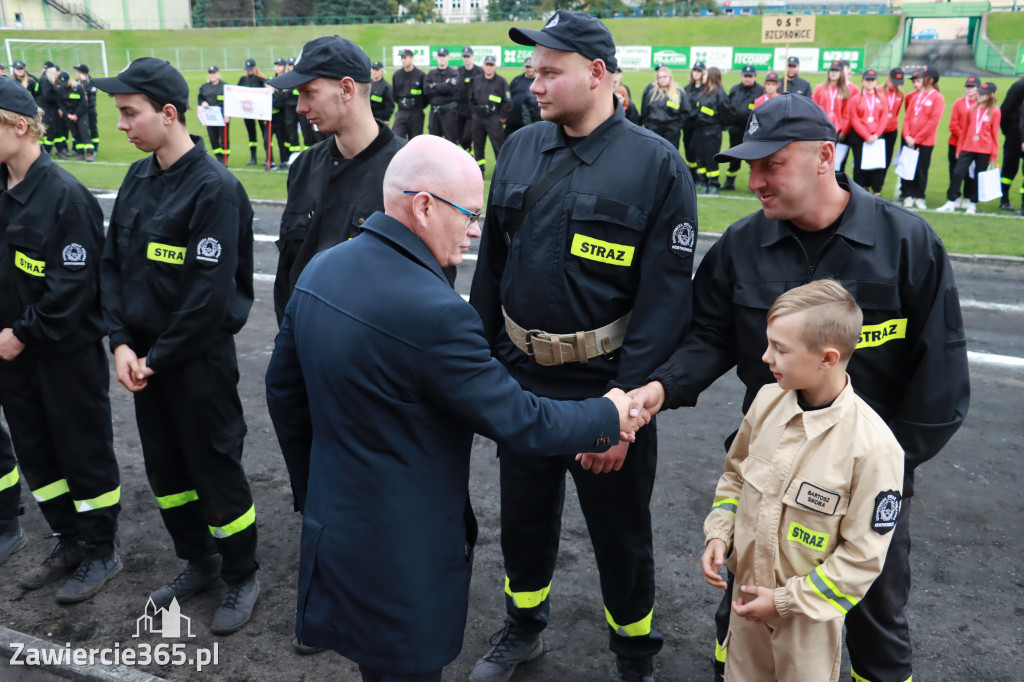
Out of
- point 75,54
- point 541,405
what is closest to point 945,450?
point 541,405

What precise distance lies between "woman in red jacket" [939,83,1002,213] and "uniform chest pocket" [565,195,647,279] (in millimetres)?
12685

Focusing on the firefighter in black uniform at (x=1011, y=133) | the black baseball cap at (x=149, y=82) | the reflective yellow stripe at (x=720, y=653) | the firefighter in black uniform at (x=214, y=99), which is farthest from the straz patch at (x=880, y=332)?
the firefighter in black uniform at (x=214, y=99)

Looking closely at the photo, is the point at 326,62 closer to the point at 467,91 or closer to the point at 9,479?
the point at 9,479

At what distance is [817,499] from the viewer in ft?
8.41

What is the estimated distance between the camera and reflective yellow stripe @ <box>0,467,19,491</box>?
477cm

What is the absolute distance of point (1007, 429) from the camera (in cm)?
612

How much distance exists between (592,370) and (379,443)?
1.22 m

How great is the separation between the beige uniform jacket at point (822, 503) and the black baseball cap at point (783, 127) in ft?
2.64

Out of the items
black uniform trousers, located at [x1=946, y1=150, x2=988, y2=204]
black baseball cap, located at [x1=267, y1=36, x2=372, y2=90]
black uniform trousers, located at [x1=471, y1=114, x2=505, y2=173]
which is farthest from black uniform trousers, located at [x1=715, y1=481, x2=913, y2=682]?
black uniform trousers, located at [x1=471, y1=114, x2=505, y2=173]

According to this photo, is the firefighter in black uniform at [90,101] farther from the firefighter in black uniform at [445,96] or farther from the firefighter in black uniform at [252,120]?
the firefighter in black uniform at [445,96]

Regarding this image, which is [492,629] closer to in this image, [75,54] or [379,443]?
[379,443]

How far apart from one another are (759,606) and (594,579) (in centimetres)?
195

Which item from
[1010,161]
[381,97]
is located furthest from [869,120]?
[381,97]

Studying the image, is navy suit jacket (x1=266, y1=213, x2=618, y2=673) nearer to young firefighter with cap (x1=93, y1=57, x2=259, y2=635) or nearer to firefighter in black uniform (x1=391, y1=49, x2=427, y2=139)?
young firefighter with cap (x1=93, y1=57, x2=259, y2=635)
